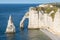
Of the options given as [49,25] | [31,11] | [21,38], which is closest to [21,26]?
[31,11]

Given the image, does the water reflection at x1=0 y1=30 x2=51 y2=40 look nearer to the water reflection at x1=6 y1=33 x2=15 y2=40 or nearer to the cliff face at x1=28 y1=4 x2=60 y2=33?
the water reflection at x1=6 y1=33 x2=15 y2=40

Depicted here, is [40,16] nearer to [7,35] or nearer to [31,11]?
[31,11]

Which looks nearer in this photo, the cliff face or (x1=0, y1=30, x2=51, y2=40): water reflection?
(x1=0, y1=30, x2=51, y2=40): water reflection

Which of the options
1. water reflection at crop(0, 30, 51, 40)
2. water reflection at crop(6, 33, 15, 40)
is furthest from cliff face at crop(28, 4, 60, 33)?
water reflection at crop(6, 33, 15, 40)

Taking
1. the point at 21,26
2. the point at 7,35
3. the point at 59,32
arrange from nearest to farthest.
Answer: the point at 59,32 < the point at 7,35 < the point at 21,26

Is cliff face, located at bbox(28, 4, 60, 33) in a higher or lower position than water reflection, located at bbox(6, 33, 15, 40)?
higher

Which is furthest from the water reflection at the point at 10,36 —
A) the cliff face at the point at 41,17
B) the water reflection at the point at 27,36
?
the cliff face at the point at 41,17

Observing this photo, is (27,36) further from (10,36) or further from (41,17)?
(41,17)

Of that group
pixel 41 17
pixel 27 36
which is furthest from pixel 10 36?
pixel 41 17

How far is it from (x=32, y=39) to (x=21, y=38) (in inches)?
101

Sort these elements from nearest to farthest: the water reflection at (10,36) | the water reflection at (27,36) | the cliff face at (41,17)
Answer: the water reflection at (27,36) < the water reflection at (10,36) < the cliff face at (41,17)

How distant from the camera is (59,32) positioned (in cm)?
5403

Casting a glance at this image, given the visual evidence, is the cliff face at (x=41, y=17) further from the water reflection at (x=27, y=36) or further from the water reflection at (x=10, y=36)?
the water reflection at (x=10, y=36)

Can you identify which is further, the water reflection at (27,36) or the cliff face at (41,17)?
the cliff face at (41,17)
